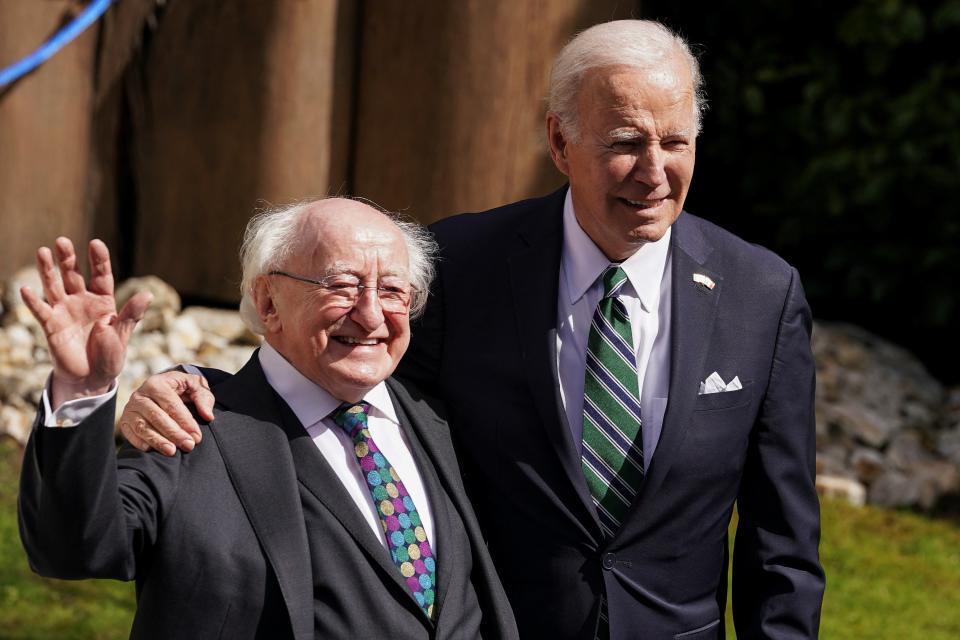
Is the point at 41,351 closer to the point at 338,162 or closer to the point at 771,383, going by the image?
the point at 338,162

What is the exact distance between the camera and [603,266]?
3.09m

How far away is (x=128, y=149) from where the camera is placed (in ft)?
21.2

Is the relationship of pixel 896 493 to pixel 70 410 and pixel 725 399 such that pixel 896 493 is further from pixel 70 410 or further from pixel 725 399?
pixel 70 410

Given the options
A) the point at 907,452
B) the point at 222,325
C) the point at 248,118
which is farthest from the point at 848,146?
the point at 222,325

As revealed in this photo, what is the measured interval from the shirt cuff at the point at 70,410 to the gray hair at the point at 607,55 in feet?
3.86

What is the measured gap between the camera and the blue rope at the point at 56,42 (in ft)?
20.1

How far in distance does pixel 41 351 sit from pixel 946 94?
156 inches

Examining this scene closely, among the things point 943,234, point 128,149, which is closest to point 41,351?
point 128,149

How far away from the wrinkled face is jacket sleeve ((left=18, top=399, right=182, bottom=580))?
1.13m

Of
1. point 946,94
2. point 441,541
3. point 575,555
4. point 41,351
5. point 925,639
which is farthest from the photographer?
point 946,94

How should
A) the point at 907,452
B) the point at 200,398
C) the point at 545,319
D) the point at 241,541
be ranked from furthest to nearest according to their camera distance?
the point at 907,452, the point at 545,319, the point at 200,398, the point at 241,541

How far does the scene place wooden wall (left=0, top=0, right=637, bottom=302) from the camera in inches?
234

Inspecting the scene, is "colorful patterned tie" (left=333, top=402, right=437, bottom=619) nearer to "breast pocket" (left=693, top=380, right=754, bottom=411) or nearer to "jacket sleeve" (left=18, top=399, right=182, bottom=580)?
"jacket sleeve" (left=18, top=399, right=182, bottom=580)

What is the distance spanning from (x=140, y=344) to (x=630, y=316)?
129 inches
